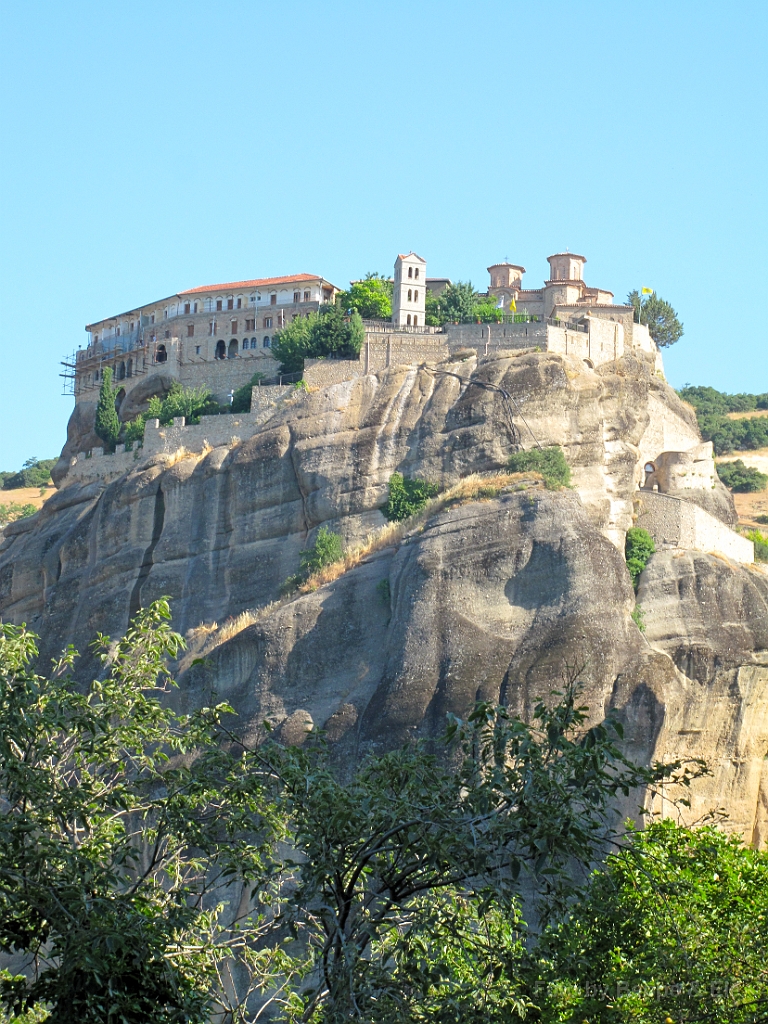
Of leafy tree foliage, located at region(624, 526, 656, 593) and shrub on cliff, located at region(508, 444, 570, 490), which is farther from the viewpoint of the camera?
shrub on cliff, located at region(508, 444, 570, 490)

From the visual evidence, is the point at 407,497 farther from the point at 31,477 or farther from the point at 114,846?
the point at 31,477

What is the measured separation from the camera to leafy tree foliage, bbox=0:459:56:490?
401ft

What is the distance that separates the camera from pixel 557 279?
72.5 m

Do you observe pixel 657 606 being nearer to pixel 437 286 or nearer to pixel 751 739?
pixel 751 739

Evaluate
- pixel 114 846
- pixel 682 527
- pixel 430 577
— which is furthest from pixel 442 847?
pixel 682 527

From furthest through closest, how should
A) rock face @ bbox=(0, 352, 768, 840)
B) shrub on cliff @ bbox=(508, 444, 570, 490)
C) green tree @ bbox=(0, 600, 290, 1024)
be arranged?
shrub on cliff @ bbox=(508, 444, 570, 490) → rock face @ bbox=(0, 352, 768, 840) → green tree @ bbox=(0, 600, 290, 1024)

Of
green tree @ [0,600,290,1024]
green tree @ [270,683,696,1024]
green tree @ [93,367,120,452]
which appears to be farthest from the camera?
green tree @ [93,367,120,452]

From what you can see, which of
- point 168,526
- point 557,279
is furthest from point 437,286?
point 168,526

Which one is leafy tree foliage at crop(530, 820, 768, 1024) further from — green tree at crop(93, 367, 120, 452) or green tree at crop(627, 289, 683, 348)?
green tree at crop(627, 289, 683, 348)

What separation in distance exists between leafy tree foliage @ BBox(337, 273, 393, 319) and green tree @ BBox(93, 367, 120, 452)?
11.2 metres

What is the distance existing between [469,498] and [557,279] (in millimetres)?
22401

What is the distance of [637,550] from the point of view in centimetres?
5438

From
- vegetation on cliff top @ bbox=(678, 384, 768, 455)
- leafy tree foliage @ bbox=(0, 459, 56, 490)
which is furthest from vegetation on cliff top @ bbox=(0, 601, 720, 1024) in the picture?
leafy tree foliage @ bbox=(0, 459, 56, 490)

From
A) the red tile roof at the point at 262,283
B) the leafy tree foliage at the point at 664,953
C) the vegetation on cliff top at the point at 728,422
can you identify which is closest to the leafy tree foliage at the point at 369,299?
the red tile roof at the point at 262,283
